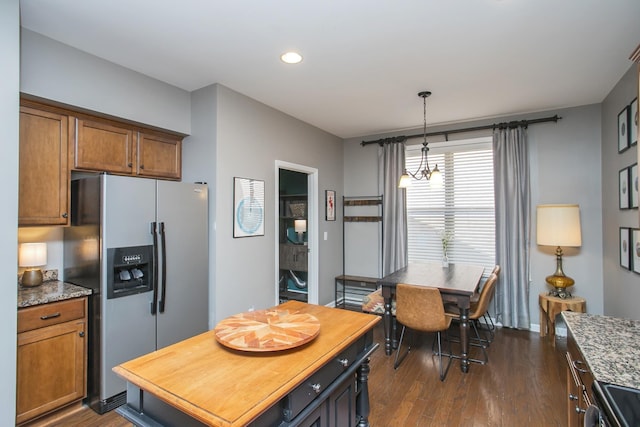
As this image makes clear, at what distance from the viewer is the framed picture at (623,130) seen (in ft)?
9.41

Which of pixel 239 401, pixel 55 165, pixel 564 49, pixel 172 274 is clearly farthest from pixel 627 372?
pixel 55 165

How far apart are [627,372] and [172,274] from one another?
9.60ft

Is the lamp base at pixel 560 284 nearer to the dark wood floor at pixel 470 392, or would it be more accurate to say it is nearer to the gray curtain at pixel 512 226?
the gray curtain at pixel 512 226

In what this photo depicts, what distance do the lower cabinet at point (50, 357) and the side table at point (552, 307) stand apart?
14.6ft

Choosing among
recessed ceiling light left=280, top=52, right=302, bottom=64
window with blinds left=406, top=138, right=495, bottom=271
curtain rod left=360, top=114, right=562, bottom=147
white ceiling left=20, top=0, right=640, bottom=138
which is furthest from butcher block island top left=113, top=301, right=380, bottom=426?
curtain rod left=360, top=114, right=562, bottom=147

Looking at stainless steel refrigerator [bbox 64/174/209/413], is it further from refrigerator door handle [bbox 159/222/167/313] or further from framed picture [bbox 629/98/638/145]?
framed picture [bbox 629/98/638/145]

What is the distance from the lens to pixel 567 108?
3.87 m

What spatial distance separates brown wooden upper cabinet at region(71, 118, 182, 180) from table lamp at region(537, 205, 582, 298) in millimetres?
3975

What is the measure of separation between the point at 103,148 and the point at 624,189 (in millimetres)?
4621

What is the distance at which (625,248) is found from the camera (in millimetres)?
2916

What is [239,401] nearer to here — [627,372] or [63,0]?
[627,372]

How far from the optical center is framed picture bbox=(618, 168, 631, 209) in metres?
2.85

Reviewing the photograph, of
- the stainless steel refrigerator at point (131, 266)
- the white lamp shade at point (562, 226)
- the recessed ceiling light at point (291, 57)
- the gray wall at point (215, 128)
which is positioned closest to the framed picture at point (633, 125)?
the white lamp shade at point (562, 226)

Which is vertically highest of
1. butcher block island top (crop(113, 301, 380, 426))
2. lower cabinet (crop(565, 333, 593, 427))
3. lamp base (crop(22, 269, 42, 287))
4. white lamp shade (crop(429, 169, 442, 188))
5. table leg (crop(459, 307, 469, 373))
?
white lamp shade (crop(429, 169, 442, 188))
